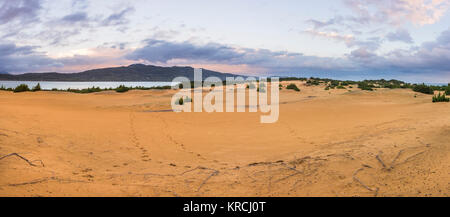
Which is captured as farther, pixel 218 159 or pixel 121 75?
pixel 121 75

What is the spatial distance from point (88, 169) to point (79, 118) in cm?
373

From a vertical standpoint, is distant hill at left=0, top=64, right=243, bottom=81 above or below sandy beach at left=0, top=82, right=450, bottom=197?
above

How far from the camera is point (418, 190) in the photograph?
9.07 ft

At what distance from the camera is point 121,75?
94.2 m

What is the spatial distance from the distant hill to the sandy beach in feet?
252

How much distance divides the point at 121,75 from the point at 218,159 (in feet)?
318

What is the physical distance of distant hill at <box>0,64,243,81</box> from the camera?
70994 mm

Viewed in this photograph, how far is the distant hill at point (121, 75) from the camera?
233 ft

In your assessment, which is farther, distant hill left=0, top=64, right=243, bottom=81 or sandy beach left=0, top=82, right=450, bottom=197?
distant hill left=0, top=64, right=243, bottom=81

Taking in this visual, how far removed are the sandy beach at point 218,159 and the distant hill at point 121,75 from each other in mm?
76707
